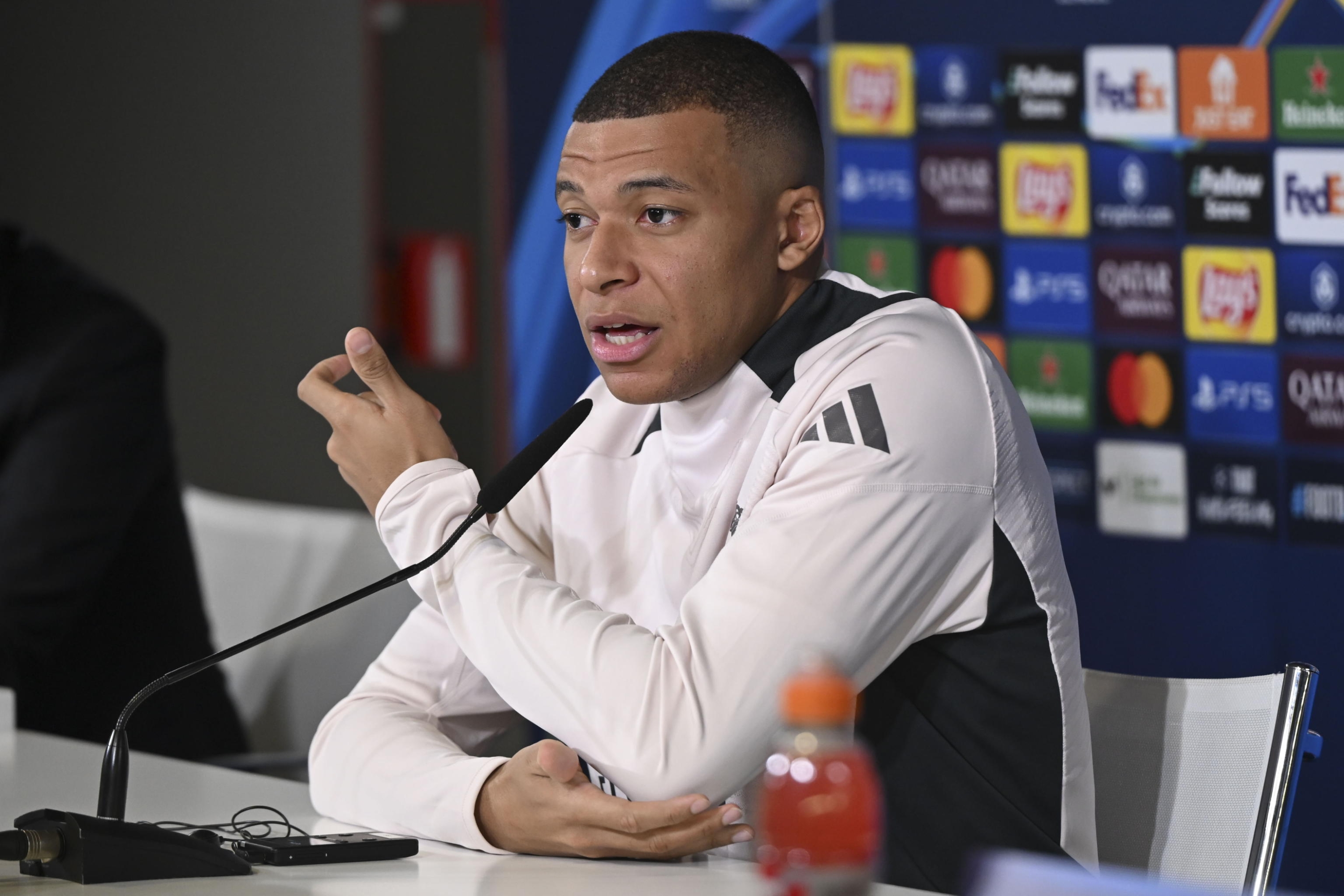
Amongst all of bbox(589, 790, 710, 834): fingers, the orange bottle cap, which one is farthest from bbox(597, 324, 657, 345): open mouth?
the orange bottle cap

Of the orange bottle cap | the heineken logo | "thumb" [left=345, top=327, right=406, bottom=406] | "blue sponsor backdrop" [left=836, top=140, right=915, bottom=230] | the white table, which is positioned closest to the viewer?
the orange bottle cap

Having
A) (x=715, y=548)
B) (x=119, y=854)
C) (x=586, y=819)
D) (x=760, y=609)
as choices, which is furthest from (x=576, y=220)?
(x=119, y=854)

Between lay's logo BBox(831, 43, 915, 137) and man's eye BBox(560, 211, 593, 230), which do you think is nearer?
man's eye BBox(560, 211, 593, 230)

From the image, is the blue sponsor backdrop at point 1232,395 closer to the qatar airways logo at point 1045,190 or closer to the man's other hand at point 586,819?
the qatar airways logo at point 1045,190

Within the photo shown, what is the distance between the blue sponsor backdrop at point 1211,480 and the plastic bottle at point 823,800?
5.91 feet

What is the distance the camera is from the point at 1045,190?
2.55m

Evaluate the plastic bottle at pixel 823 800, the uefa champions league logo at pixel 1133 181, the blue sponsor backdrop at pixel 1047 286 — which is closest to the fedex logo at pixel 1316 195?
the uefa champions league logo at pixel 1133 181

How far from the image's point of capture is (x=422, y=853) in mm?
1364

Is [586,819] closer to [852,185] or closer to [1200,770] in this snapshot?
[1200,770]

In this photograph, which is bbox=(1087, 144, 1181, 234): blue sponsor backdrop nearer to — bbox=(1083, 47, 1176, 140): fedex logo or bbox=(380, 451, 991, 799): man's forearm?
bbox=(1083, 47, 1176, 140): fedex logo

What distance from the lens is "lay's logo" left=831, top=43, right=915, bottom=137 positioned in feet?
8.76

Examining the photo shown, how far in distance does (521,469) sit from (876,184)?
150 centimetres

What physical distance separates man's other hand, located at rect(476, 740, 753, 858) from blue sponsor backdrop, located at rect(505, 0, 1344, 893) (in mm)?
1304

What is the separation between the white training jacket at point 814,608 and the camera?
1.30 meters
